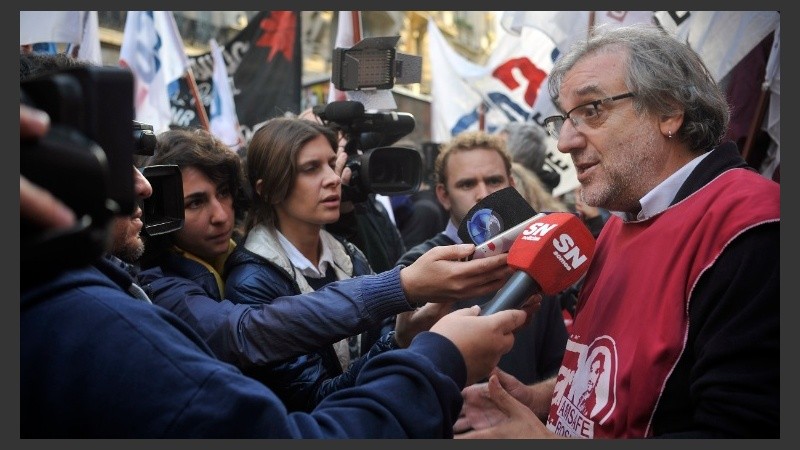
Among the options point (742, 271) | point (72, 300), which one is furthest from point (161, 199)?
point (742, 271)

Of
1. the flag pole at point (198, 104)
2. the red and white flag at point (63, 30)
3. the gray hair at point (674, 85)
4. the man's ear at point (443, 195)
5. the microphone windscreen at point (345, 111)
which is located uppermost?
the gray hair at point (674, 85)

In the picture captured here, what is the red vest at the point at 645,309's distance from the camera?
5.64 feet

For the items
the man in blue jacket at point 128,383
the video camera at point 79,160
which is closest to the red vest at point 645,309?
the man in blue jacket at point 128,383

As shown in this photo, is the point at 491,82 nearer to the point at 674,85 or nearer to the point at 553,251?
the point at 674,85

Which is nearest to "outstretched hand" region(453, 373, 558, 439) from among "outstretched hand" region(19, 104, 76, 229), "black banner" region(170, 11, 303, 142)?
"outstretched hand" region(19, 104, 76, 229)

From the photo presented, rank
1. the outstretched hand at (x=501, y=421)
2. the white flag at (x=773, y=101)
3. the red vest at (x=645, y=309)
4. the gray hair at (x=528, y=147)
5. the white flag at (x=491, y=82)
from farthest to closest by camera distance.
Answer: the white flag at (x=491, y=82), the gray hair at (x=528, y=147), the white flag at (x=773, y=101), the outstretched hand at (x=501, y=421), the red vest at (x=645, y=309)

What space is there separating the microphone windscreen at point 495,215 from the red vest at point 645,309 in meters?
0.29

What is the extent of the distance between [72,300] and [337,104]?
6.05ft

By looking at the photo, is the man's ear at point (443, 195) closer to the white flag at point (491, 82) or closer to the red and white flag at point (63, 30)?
the red and white flag at point (63, 30)

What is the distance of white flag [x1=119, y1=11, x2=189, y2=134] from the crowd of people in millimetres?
2651

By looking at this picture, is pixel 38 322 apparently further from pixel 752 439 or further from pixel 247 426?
pixel 752 439

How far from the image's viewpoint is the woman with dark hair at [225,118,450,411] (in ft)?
7.45

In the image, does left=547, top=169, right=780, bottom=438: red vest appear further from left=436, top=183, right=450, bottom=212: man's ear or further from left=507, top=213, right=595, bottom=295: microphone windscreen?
left=436, top=183, right=450, bottom=212: man's ear

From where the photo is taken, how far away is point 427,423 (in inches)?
57.1
